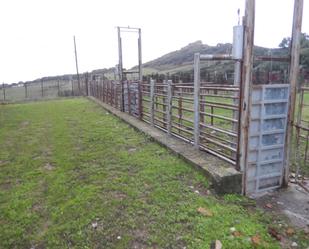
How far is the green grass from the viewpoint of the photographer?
2.37 m

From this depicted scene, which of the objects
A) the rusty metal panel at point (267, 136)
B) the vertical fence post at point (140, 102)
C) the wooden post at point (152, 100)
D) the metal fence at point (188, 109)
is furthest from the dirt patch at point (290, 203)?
the vertical fence post at point (140, 102)

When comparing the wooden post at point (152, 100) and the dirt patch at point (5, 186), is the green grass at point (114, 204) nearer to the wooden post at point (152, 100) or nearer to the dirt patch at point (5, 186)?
the dirt patch at point (5, 186)

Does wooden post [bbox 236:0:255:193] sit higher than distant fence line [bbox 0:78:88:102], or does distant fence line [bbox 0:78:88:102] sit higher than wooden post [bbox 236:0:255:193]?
wooden post [bbox 236:0:255:193]

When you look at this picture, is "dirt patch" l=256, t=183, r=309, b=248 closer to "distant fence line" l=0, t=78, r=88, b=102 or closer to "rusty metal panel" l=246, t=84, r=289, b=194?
"rusty metal panel" l=246, t=84, r=289, b=194

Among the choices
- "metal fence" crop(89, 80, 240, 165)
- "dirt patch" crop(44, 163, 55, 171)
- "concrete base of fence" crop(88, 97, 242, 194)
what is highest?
"metal fence" crop(89, 80, 240, 165)

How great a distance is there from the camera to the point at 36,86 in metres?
26.2

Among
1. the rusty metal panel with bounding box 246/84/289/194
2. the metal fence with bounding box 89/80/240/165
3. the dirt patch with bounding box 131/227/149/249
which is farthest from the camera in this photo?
the metal fence with bounding box 89/80/240/165

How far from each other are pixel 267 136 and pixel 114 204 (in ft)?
6.71

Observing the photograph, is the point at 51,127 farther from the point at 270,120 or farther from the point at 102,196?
the point at 270,120

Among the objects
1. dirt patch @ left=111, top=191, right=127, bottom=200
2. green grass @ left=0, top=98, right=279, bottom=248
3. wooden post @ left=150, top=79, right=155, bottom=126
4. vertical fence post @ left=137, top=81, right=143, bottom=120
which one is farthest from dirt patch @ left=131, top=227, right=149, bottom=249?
vertical fence post @ left=137, top=81, right=143, bottom=120

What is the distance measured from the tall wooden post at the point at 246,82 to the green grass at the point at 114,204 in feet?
1.78

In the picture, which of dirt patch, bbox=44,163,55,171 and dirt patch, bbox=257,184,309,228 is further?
dirt patch, bbox=44,163,55,171

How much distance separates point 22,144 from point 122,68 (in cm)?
494

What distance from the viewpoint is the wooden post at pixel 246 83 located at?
299 centimetres
